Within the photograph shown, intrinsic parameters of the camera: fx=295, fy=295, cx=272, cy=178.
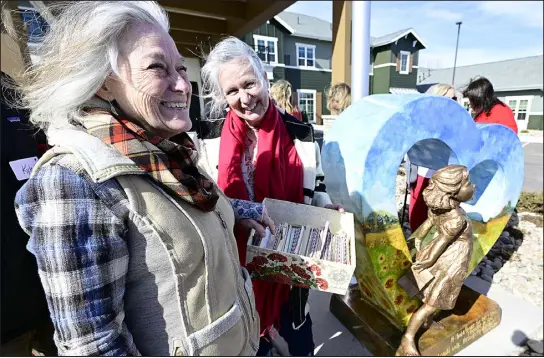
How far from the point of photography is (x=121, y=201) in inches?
27.5

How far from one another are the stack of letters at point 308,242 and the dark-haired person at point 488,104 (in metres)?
2.36

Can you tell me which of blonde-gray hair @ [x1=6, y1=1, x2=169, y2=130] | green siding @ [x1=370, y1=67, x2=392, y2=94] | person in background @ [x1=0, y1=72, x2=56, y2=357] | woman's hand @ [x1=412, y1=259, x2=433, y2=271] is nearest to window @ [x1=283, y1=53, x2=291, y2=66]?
green siding @ [x1=370, y1=67, x2=392, y2=94]

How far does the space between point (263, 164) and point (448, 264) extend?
4.21 ft

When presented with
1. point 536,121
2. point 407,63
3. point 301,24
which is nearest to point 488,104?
point 407,63

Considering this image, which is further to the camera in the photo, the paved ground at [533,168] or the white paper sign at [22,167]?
the paved ground at [533,168]

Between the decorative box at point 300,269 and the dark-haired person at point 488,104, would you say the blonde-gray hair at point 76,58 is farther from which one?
the dark-haired person at point 488,104

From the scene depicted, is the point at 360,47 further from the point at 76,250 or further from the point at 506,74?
the point at 76,250

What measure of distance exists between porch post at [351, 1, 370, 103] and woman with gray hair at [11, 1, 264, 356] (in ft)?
7.06

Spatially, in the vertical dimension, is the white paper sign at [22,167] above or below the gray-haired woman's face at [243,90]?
below

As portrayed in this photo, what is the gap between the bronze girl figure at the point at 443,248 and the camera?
64.6 inches

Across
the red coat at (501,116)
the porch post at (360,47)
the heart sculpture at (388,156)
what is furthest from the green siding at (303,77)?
the heart sculpture at (388,156)

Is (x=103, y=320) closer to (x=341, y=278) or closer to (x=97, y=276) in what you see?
(x=97, y=276)

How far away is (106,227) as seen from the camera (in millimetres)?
681

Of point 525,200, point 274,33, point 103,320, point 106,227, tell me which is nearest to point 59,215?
point 106,227
